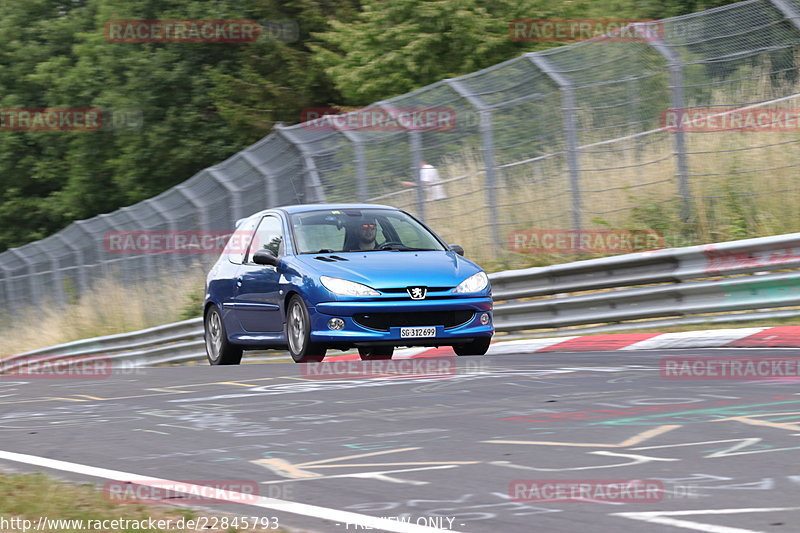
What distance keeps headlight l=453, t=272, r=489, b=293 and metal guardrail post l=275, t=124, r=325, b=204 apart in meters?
7.85

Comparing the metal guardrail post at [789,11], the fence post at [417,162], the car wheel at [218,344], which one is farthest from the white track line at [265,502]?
the fence post at [417,162]

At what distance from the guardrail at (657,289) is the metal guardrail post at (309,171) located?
4.98 metres

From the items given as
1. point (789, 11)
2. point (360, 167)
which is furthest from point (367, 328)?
point (360, 167)

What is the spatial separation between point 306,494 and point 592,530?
1.44 m

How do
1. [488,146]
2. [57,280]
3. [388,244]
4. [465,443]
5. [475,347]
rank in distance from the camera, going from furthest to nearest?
[57,280]
[488,146]
[388,244]
[475,347]
[465,443]

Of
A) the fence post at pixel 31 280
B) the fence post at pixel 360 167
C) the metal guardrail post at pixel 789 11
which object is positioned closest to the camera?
the metal guardrail post at pixel 789 11

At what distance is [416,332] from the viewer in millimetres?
11938

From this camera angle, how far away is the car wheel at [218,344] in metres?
14.5

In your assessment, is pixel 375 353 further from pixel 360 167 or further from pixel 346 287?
pixel 360 167

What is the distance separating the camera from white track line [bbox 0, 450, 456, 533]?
5047 millimetres

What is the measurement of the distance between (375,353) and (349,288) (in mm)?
2052

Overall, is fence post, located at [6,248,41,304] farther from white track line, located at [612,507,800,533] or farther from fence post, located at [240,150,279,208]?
white track line, located at [612,507,800,533]

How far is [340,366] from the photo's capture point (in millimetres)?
12266

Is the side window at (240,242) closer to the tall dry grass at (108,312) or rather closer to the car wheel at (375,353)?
the car wheel at (375,353)
